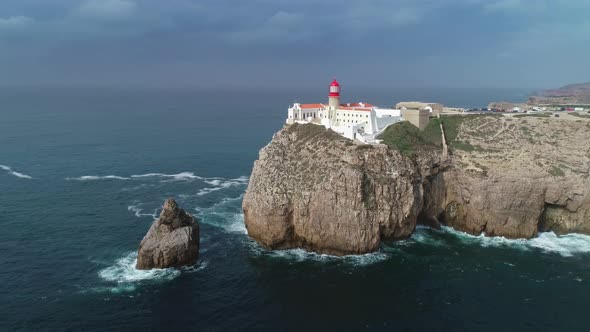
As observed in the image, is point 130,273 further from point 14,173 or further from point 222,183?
point 14,173

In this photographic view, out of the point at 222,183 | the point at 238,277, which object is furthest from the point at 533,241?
the point at 222,183

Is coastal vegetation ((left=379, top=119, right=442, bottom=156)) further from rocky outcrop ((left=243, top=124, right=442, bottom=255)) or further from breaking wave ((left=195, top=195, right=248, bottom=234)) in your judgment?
breaking wave ((left=195, top=195, right=248, bottom=234))

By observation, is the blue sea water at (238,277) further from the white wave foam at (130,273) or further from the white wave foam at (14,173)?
the white wave foam at (14,173)

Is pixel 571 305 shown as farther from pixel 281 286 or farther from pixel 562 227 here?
pixel 281 286

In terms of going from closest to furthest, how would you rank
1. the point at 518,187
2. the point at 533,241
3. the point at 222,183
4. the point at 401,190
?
the point at 401,190, the point at 533,241, the point at 518,187, the point at 222,183

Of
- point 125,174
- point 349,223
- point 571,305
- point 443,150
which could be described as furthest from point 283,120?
point 571,305

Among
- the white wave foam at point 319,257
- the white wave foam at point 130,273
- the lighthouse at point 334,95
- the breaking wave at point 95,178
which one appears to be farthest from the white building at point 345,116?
the breaking wave at point 95,178
